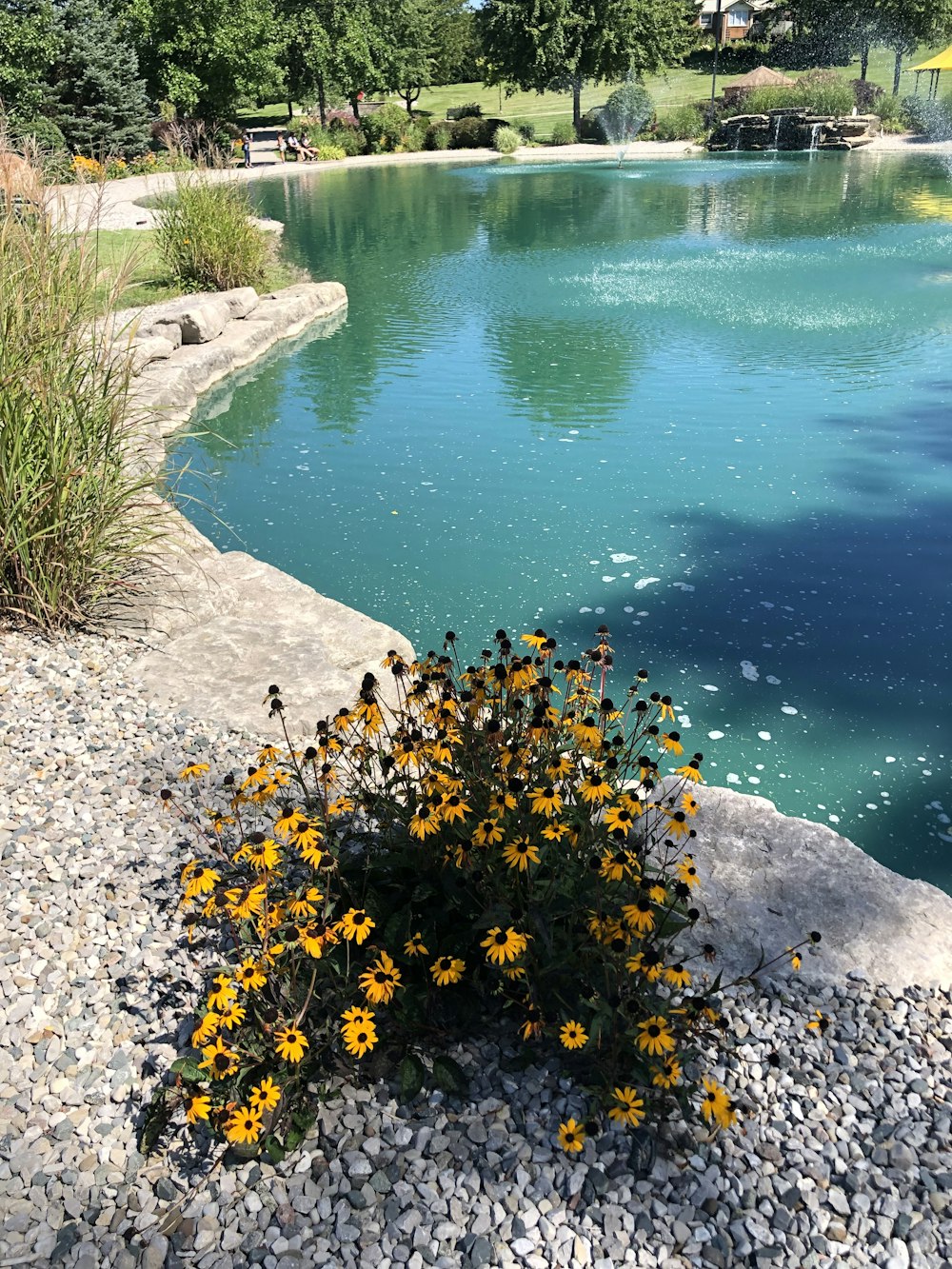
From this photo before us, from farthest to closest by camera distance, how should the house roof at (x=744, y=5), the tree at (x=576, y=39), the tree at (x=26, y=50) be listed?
the house roof at (x=744, y=5) → the tree at (x=576, y=39) → the tree at (x=26, y=50)

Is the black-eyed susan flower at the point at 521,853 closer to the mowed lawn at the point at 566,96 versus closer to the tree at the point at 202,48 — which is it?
the tree at the point at 202,48

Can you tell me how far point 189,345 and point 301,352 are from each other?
1.06 m

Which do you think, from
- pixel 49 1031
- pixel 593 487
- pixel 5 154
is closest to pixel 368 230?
pixel 593 487

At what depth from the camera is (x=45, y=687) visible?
3082mm

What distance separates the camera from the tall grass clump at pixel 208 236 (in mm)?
9297

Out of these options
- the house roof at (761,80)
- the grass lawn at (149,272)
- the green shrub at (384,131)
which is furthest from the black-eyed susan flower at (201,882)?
the house roof at (761,80)

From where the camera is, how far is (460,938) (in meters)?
1.99

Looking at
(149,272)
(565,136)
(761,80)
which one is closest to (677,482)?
(149,272)

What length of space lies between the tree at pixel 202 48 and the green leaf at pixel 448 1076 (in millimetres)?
31222

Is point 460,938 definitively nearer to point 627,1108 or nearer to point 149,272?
point 627,1108

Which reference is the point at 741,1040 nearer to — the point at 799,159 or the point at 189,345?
the point at 189,345

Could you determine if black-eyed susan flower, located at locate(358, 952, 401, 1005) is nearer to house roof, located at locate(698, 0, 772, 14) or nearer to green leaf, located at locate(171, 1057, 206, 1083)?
green leaf, located at locate(171, 1057, 206, 1083)

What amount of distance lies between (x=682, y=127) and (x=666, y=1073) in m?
35.0

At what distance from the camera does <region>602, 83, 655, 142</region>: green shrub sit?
1277 inches
